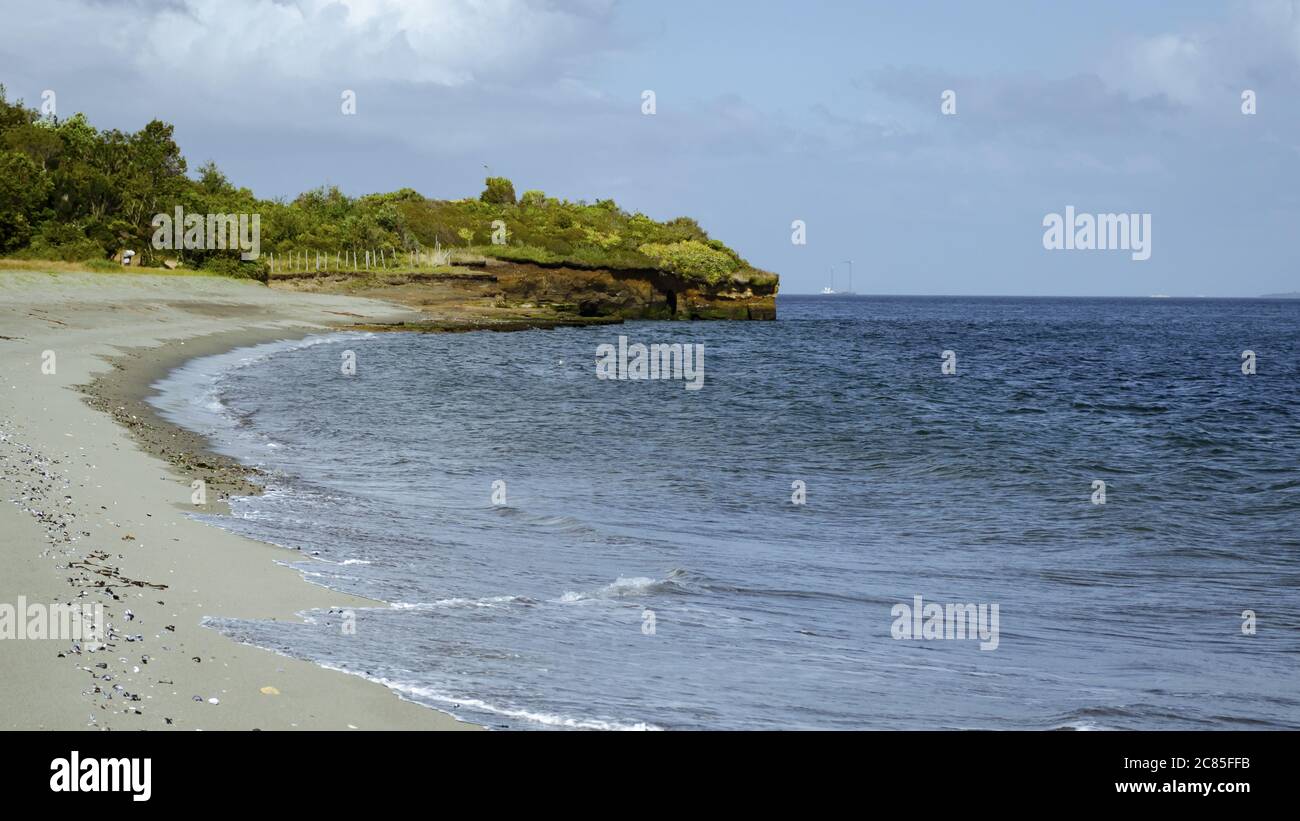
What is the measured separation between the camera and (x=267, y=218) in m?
91.1

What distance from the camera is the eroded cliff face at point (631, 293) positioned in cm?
9225

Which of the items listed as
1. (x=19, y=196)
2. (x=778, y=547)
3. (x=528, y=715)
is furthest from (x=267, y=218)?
(x=528, y=715)

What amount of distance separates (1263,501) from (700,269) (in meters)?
87.4

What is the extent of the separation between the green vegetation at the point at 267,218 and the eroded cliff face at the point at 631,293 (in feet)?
2.92

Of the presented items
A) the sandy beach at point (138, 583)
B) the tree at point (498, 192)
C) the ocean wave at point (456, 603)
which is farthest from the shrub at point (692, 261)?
the ocean wave at point (456, 603)

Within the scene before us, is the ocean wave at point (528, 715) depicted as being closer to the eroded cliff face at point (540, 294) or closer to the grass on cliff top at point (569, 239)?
the eroded cliff face at point (540, 294)

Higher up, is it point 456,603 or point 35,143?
point 35,143

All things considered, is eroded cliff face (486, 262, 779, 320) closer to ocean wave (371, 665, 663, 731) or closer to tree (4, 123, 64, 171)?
tree (4, 123, 64, 171)

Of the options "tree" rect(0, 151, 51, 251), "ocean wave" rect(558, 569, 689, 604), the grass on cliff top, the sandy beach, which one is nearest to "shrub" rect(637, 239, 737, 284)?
the grass on cliff top

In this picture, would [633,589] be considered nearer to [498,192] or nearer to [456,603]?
[456,603]

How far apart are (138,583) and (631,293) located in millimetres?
91860
